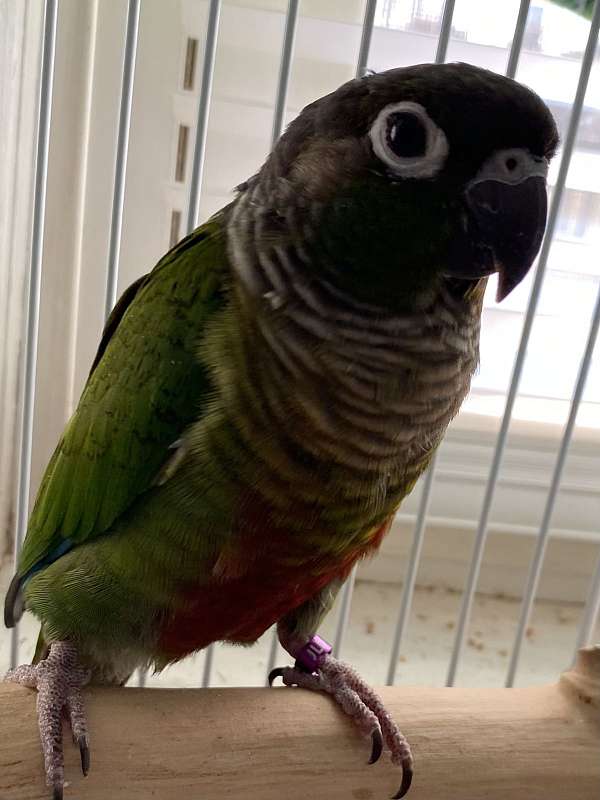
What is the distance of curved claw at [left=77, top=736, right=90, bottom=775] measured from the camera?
0.59m

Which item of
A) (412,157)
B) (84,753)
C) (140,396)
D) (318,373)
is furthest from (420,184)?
(84,753)

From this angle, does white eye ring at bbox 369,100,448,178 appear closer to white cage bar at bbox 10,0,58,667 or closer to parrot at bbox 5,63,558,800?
parrot at bbox 5,63,558,800

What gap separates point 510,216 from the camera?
0.53 metres

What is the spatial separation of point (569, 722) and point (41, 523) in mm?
522

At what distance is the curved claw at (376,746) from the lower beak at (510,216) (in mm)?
409

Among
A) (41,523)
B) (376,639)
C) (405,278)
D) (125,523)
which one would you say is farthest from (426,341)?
(376,639)

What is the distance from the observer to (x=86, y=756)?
1.94 feet

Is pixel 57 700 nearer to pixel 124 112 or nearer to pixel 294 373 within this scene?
pixel 294 373

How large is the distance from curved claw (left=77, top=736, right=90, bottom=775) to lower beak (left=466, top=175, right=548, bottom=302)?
0.49m

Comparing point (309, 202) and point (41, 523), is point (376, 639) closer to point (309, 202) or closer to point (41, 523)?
point (41, 523)

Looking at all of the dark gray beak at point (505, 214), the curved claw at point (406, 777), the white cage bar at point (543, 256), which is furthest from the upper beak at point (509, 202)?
the curved claw at point (406, 777)

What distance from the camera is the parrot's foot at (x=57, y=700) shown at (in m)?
0.58

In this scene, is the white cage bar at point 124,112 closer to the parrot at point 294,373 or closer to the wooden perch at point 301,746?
the parrot at point 294,373

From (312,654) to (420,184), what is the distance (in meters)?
0.50
